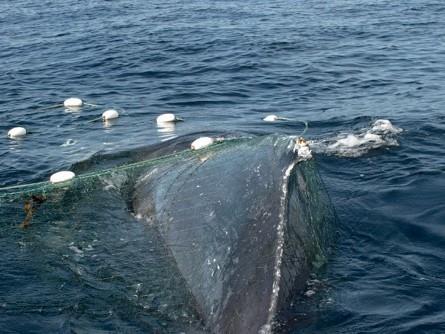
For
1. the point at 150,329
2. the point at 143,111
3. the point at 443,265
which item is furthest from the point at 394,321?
the point at 143,111

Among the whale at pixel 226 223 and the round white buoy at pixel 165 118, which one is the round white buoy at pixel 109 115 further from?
the whale at pixel 226 223

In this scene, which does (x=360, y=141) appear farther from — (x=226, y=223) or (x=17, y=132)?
(x=17, y=132)

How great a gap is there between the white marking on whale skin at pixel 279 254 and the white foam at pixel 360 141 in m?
6.06

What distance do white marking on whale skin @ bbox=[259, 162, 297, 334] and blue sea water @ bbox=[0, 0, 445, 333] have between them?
0.44 metres

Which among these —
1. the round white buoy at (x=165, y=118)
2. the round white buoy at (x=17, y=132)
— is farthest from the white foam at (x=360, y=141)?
the round white buoy at (x=17, y=132)

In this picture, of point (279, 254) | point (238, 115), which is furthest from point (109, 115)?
point (279, 254)

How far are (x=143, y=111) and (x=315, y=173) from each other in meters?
9.86

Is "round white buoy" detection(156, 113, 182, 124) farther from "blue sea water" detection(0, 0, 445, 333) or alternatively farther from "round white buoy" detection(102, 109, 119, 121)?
"round white buoy" detection(102, 109, 119, 121)

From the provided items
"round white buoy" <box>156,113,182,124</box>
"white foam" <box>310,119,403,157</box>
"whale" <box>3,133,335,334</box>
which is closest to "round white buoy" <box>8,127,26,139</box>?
"round white buoy" <box>156,113,182,124</box>

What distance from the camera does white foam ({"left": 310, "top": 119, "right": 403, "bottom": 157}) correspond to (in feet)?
48.2

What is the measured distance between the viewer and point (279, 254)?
7598mm

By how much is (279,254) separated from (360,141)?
319 inches

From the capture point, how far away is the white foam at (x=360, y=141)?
14688mm

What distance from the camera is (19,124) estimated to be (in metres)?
18.8
